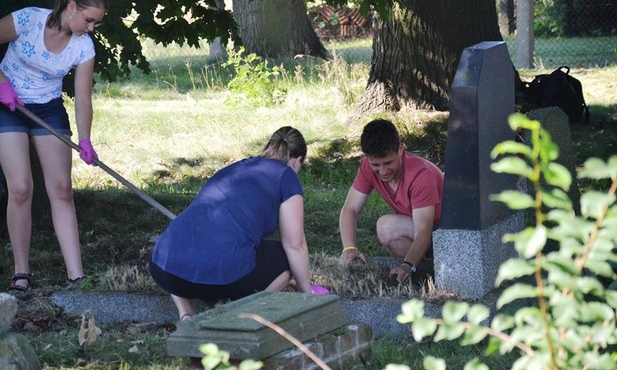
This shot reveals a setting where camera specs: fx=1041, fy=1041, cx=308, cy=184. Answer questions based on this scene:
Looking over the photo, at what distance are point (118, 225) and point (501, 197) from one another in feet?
20.0

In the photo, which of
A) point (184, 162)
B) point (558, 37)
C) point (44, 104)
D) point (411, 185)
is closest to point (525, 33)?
point (184, 162)

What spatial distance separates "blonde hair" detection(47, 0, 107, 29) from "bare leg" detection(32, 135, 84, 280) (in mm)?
624

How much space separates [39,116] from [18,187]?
41 centimetres

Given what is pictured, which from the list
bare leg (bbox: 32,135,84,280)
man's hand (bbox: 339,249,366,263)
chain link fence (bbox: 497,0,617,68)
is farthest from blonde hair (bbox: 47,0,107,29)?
chain link fence (bbox: 497,0,617,68)

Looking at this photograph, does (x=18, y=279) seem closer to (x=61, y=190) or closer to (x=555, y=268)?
(x=61, y=190)

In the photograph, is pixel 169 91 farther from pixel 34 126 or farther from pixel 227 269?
pixel 227 269

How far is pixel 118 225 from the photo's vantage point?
302 inches

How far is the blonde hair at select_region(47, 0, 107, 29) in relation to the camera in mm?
5445

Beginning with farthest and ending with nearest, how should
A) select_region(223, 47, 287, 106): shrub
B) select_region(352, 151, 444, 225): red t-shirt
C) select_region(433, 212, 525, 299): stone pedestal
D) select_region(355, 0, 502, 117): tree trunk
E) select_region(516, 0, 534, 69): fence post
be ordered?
select_region(516, 0, 534, 69): fence post → select_region(223, 47, 287, 106): shrub → select_region(355, 0, 502, 117): tree trunk → select_region(352, 151, 444, 225): red t-shirt → select_region(433, 212, 525, 299): stone pedestal

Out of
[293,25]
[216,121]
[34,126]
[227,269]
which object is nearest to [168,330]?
[227,269]

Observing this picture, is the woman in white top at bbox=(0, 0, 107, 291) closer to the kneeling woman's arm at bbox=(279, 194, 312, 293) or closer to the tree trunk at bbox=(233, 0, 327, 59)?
the kneeling woman's arm at bbox=(279, 194, 312, 293)

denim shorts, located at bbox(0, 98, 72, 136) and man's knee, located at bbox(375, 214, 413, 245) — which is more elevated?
denim shorts, located at bbox(0, 98, 72, 136)

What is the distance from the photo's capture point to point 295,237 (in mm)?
4855

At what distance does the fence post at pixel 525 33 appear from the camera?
1548 cm
